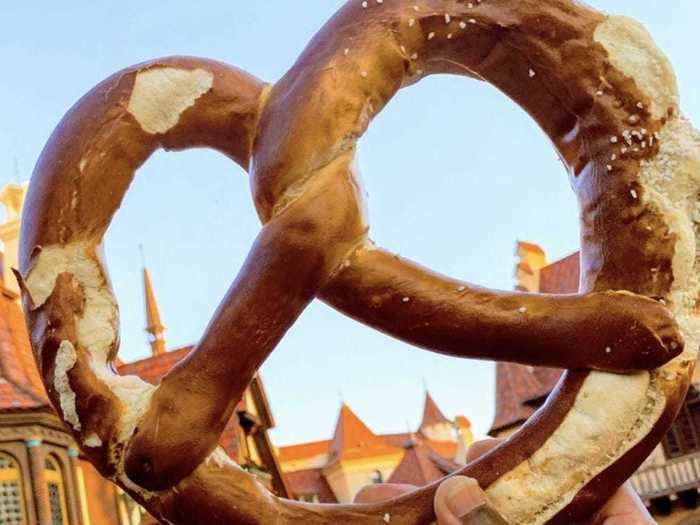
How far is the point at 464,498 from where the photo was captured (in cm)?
195

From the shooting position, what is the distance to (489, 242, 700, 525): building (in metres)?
18.0

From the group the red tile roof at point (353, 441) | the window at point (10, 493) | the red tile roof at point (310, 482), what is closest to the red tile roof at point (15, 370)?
the window at point (10, 493)

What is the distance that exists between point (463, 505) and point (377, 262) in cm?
53

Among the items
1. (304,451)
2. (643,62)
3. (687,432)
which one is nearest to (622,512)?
(643,62)

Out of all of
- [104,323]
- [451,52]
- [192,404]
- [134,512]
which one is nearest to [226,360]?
[192,404]

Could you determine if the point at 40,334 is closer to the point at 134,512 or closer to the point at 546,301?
the point at 546,301

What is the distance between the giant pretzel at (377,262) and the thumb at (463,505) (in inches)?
3.2

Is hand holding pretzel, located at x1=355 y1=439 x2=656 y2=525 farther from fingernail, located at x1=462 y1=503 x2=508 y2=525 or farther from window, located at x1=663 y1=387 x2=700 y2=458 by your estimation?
window, located at x1=663 y1=387 x2=700 y2=458

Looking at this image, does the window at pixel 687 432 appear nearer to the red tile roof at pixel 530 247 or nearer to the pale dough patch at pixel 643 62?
the red tile roof at pixel 530 247

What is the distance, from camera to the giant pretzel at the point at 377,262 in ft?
6.64

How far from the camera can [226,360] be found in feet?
6.57

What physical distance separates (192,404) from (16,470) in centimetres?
1425

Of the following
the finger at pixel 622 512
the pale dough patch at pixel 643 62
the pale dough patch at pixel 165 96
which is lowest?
the finger at pixel 622 512

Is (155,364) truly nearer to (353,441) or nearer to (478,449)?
(478,449)
